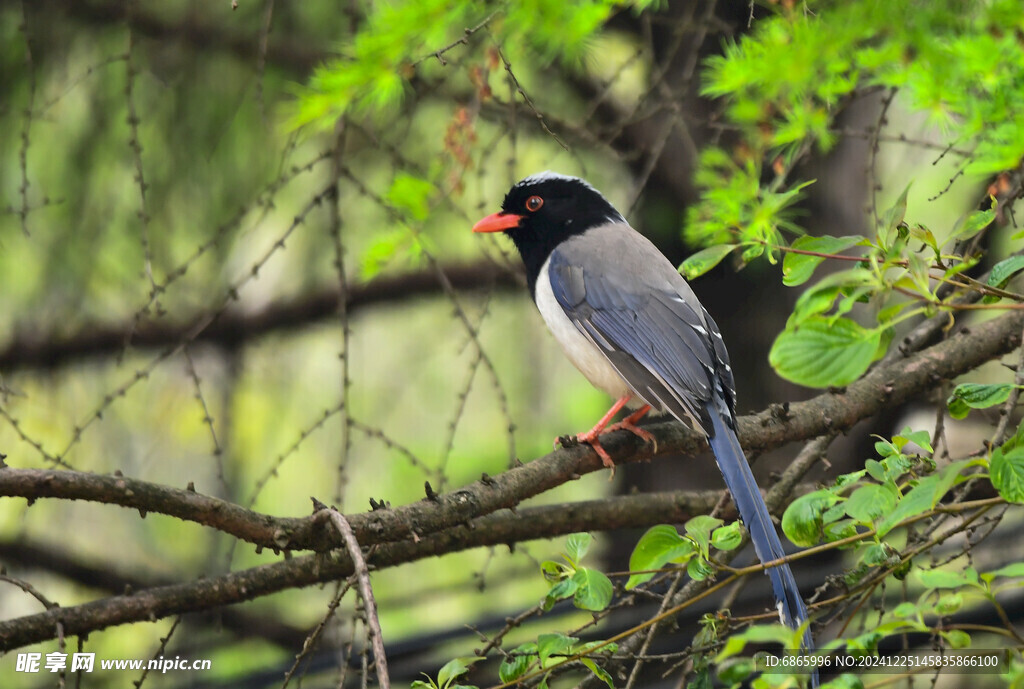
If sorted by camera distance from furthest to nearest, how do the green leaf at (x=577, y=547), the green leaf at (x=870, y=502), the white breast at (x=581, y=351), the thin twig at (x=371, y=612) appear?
the white breast at (x=581, y=351) → the green leaf at (x=577, y=547) → the green leaf at (x=870, y=502) → the thin twig at (x=371, y=612)

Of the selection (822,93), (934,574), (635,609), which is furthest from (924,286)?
(635,609)

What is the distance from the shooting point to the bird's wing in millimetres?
3207

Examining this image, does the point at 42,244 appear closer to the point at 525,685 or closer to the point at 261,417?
the point at 261,417

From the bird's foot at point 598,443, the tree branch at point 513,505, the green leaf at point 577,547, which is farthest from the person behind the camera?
the bird's foot at point 598,443

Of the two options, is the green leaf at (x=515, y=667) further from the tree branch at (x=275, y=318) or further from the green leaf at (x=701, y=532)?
the tree branch at (x=275, y=318)

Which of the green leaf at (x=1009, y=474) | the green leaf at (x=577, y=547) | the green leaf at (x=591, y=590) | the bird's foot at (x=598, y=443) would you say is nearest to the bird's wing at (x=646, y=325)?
the bird's foot at (x=598, y=443)

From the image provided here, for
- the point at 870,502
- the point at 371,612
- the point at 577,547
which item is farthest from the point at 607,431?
the point at 371,612

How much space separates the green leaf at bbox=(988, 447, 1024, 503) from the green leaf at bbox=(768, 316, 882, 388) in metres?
0.26

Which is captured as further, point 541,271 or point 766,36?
point 541,271

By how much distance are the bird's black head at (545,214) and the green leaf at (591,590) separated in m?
2.27

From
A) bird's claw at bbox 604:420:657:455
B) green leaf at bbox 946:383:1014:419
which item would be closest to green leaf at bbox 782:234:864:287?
green leaf at bbox 946:383:1014:419

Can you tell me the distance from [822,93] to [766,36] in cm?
27

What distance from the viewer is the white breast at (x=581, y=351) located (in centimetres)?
358

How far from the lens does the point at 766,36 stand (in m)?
3.12
